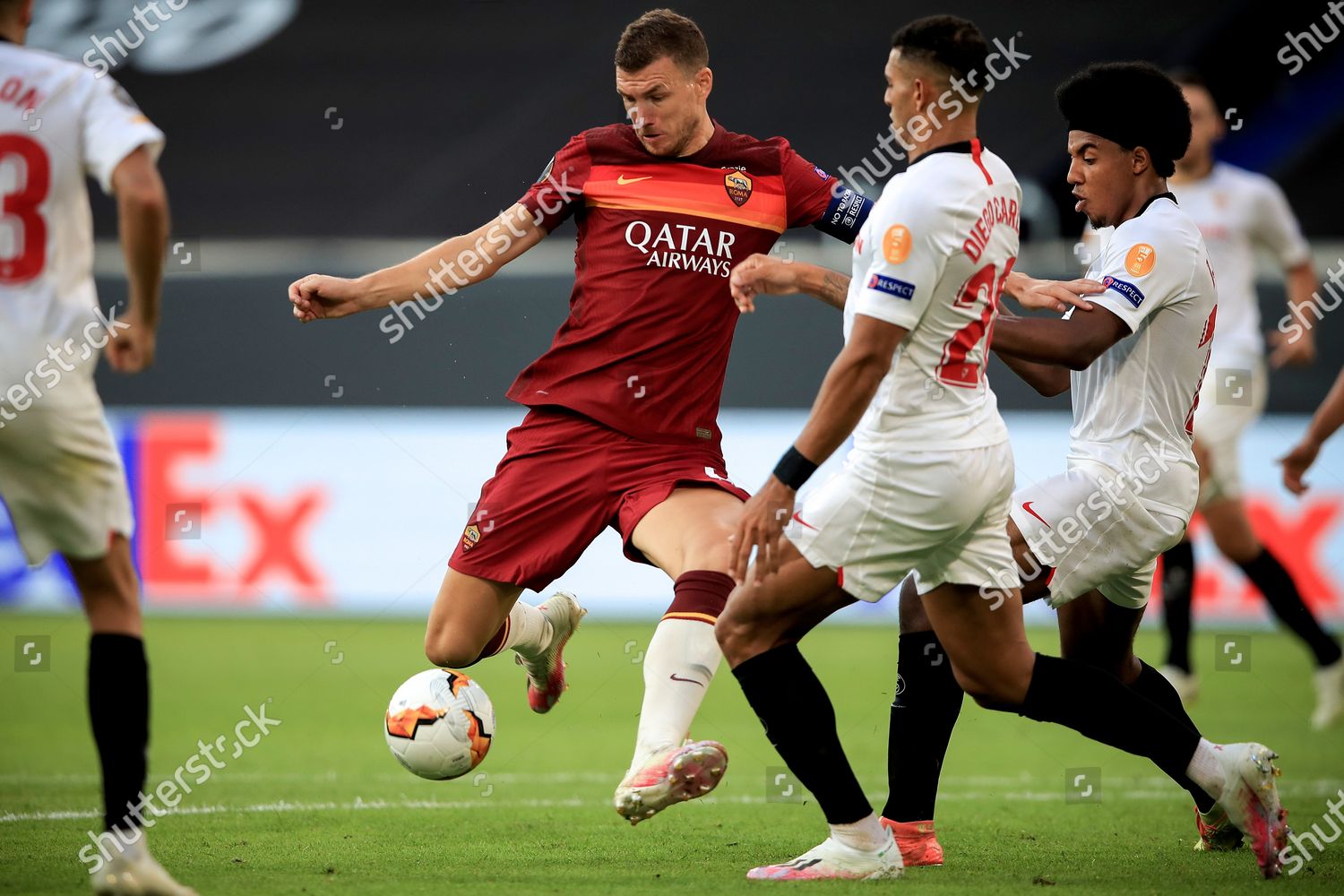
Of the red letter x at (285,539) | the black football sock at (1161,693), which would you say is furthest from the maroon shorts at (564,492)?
the red letter x at (285,539)

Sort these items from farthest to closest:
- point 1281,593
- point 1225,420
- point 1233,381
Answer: point 1233,381, point 1225,420, point 1281,593

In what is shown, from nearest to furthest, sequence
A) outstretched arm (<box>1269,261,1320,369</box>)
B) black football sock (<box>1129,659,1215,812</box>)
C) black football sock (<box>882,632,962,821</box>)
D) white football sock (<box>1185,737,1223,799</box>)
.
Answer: white football sock (<box>1185,737,1223,799</box>)
black football sock (<box>882,632,962,821</box>)
black football sock (<box>1129,659,1215,812</box>)
outstretched arm (<box>1269,261,1320,369</box>)

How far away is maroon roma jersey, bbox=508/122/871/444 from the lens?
5199 millimetres

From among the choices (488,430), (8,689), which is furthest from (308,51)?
(8,689)

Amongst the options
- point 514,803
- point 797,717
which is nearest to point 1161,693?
point 797,717

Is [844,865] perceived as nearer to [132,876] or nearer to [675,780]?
[675,780]

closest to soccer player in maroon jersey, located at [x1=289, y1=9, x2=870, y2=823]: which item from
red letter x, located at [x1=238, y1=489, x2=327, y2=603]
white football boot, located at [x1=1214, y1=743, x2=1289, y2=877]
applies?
white football boot, located at [x1=1214, y1=743, x2=1289, y2=877]

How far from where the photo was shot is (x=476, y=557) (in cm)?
529

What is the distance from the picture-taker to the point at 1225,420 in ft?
27.4

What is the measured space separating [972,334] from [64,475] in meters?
2.27

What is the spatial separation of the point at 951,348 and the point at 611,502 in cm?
151

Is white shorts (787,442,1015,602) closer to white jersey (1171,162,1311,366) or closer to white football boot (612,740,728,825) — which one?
white football boot (612,740,728,825)

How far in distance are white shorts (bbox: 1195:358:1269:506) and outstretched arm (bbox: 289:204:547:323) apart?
13.8 feet

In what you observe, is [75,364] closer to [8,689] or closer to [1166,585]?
[1166,585]
